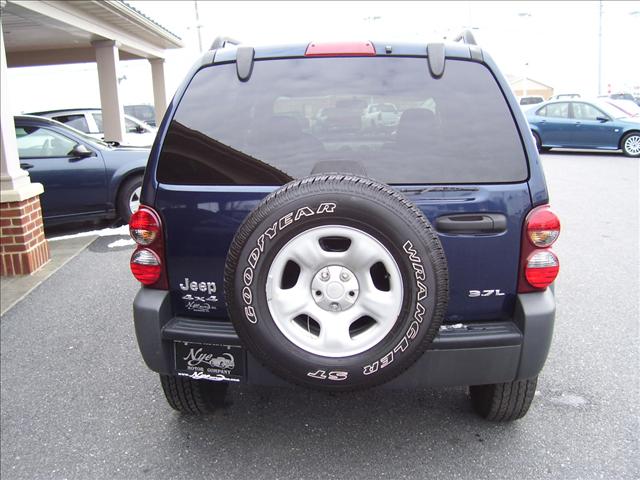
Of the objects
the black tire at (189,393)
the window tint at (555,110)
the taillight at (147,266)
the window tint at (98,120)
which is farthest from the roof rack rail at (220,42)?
the window tint at (555,110)

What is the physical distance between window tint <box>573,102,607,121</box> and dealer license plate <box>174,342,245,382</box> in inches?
575

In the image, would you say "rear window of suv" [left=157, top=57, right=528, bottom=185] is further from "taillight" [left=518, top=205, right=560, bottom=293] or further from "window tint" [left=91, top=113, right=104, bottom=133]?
"window tint" [left=91, top=113, right=104, bottom=133]

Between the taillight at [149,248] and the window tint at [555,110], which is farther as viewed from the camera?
the window tint at [555,110]

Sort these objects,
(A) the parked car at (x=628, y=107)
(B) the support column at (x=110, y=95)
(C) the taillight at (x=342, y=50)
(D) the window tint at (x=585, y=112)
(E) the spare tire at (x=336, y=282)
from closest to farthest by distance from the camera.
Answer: (E) the spare tire at (x=336, y=282) < (C) the taillight at (x=342, y=50) < (B) the support column at (x=110, y=95) < (A) the parked car at (x=628, y=107) < (D) the window tint at (x=585, y=112)

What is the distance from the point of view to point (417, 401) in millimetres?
3225

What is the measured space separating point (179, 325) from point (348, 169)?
1010 millimetres

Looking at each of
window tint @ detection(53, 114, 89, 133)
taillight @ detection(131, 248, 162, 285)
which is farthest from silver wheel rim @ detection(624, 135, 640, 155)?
taillight @ detection(131, 248, 162, 285)

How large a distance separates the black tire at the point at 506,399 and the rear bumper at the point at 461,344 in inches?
11.3

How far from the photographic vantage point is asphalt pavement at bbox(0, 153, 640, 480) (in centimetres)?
265

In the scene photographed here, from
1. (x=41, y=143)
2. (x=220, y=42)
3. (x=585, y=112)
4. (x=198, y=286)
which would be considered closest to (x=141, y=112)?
(x=585, y=112)

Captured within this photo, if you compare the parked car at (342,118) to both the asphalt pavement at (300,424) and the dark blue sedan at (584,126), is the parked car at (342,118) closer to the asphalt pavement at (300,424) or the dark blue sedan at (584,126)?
the asphalt pavement at (300,424)

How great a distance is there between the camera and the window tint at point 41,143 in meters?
7.57

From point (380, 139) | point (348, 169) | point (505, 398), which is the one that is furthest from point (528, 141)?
point (505, 398)

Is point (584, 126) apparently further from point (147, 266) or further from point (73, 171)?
point (147, 266)
